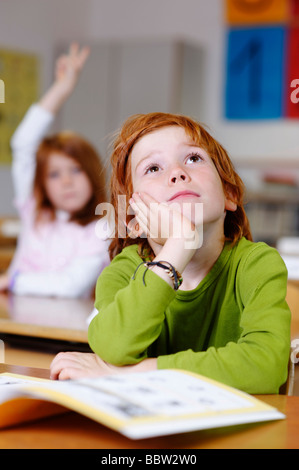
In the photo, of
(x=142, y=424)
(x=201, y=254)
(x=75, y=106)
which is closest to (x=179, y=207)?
(x=201, y=254)

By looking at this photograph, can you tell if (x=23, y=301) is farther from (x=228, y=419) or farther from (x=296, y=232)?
(x=296, y=232)

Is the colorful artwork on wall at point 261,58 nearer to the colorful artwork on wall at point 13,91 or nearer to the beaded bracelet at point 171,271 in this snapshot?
the colorful artwork on wall at point 13,91

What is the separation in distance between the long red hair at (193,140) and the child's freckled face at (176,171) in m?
0.01

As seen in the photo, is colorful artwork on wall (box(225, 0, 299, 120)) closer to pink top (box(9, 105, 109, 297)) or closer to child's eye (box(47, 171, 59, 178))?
pink top (box(9, 105, 109, 297))

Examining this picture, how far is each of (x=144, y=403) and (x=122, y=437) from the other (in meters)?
0.05

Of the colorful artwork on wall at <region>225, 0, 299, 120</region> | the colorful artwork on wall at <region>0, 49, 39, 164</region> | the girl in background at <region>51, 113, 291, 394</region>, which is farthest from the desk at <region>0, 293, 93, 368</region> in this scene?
the colorful artwork on wall at <region>225, 0, 299, 120</region>

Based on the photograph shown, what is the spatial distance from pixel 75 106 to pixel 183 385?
517 centimetres

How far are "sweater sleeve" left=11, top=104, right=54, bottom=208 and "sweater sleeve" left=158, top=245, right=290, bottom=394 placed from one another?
Answer: 5.73 feet

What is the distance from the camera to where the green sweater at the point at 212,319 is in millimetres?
894

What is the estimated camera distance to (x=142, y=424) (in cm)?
59

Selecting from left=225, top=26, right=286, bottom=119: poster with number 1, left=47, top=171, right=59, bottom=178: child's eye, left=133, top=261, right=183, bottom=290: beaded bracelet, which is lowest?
A: left=133, top=261, right=183, bottom=290: beaded bracelet

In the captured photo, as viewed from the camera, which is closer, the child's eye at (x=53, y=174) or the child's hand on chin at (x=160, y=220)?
the child's hand on chin at (x=160, y=220)

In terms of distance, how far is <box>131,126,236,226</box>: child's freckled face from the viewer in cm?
105

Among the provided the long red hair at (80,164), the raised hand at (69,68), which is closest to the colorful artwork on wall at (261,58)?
the raised hand at (69,68)
